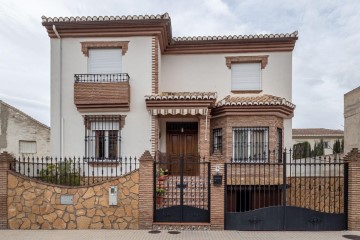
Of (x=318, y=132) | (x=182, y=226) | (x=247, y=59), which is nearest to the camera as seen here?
(x=182, y=226)

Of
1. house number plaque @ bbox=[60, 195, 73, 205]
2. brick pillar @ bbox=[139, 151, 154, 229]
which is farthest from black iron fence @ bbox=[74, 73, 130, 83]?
house number plaque @ bbox=[60, 195, 73, 205]

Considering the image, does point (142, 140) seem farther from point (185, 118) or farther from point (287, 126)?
point (287, 126)

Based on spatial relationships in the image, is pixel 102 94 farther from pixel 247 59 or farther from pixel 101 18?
pixel 247 59

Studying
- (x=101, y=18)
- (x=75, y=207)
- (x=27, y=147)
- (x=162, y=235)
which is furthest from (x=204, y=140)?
(x=27, y=147)

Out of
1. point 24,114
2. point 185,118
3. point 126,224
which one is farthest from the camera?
point 24,114

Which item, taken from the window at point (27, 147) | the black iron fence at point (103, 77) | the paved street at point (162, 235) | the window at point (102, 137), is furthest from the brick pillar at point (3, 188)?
the window at point (27, 147)

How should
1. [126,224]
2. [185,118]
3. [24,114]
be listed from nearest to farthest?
[126,224], [185,118], [24,114]

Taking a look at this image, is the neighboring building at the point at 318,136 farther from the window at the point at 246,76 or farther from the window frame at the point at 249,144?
the window frame at the point at 249,144

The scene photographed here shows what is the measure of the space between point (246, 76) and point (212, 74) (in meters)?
1.99

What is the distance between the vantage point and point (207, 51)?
16.2m

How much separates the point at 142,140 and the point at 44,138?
13340 millimetres

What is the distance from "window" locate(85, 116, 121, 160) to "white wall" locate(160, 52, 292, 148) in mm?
3812

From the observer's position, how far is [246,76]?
53.4 feet

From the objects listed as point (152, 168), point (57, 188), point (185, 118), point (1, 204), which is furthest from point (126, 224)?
point (185, 118)
